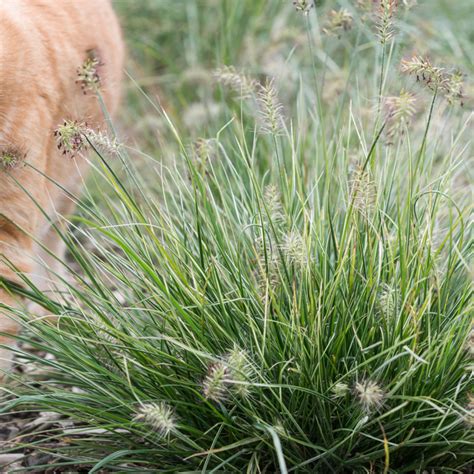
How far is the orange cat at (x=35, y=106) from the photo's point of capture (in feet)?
10.4

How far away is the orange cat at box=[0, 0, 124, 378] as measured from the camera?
10.4ft

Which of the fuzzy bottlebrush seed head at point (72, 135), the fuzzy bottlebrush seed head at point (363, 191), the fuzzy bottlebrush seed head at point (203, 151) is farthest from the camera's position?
the fuzzy bottlebrush seed head at point (203, 151)

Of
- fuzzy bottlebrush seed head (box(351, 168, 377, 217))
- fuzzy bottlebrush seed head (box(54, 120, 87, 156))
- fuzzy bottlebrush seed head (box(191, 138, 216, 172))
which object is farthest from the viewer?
A: fuzzy bottlebrush seed head (box(191, 138, 216, 172))

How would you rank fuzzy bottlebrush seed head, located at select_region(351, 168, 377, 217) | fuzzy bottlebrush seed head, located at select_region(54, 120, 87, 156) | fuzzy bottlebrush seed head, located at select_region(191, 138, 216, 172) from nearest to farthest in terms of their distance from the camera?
fuzzy bottlebrush seed head, located at select_region(54, 120, 87, 156) < fuzzy bottlebrush seed head, located at select_region(351, 168, 377, 217) < fuzzy bottlebrush seed head, located at select_region(191, 138, 216, 172)

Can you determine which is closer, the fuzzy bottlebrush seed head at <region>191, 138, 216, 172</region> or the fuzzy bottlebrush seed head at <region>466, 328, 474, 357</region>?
the fuzzy bottlebrush seed head at <region>466, 328, 474, 357</region>

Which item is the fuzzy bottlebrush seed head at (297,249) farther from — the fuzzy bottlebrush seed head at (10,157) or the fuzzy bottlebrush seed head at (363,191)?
the fuzzy bottlebrush seed head at (10,157)

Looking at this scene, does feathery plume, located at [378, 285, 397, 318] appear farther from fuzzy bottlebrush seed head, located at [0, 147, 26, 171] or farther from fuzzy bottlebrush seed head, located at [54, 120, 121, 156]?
fuzzy bottlebrush seed head, located at [0, 147, 26, 171]

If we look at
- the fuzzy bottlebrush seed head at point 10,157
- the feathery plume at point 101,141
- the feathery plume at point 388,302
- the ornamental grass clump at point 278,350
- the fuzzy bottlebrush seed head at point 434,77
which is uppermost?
the fuzzy bottlebrush seed head at point 434,77

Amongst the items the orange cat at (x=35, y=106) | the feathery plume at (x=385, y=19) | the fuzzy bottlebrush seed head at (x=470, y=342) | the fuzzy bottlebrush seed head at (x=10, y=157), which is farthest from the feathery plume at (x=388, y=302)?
the fuzzy bottlebrush seed head at (x=10, y=157)

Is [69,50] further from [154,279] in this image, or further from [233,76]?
[154,279]

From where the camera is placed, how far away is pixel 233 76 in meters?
3.07

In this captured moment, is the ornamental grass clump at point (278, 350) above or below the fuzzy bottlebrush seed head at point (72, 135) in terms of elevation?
below

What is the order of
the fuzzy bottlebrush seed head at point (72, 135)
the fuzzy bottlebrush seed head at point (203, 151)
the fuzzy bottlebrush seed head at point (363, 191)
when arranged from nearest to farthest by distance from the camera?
the fuzzy bottlebrush seed head at point (72, 135)
the fuzzy bottlebrush seed head at point (363, 191)
the fuzzy bottlebrush seed head at point (203, 151)

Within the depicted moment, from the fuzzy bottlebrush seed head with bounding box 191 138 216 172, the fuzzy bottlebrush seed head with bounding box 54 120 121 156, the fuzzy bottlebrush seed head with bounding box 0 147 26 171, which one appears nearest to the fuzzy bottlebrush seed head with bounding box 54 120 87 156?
the fuzzy bottlebrush seed head with bounding box 54 120 121 156
